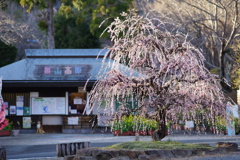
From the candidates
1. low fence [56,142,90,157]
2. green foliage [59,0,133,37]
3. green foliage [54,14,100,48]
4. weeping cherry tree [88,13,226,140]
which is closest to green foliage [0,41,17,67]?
green foliage [59,0,133,37]

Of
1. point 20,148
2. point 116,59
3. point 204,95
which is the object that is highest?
point 116,59

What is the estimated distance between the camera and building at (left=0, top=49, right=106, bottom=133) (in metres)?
28.1

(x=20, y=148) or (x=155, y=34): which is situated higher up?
(x=155, y=34)

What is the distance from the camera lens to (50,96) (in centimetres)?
2869

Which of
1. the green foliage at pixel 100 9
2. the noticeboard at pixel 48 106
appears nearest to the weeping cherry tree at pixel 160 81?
the noticeboard at pixel 48 106

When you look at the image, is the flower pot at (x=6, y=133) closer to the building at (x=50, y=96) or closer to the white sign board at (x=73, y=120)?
the building at (x=50, y=96)

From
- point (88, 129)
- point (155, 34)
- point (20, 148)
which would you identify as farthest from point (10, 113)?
point (155, 34)

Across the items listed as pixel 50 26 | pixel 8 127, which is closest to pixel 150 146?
pixel 8 127

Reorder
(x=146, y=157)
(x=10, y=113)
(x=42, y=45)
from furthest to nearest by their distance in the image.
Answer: (x=42, y=45), (x=10, y=113), (x=146, y=157)

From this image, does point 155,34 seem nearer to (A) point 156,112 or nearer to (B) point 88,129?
(A) point 156,112

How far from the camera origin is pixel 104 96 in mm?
13109

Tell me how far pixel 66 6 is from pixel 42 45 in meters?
8.02

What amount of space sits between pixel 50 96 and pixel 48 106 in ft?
2.25

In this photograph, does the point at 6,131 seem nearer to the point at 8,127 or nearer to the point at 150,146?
the point at 8,127
